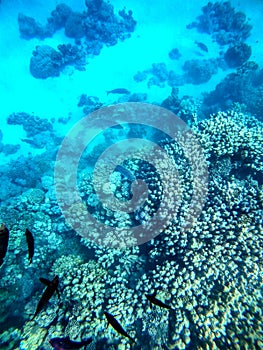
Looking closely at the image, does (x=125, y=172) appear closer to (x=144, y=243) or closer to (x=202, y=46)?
(x=144, y=243)

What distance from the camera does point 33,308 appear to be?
164 inches

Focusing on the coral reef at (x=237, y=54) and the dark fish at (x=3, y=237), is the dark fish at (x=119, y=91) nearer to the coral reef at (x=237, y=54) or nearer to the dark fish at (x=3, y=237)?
the coral reef at (x=237, y=54)

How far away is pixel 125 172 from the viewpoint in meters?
5.88

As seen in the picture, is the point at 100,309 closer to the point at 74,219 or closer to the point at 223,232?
the point at 74,219

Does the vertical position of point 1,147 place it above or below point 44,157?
above

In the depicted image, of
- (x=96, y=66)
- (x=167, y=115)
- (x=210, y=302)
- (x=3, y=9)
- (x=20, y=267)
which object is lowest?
(x=210, y=302)

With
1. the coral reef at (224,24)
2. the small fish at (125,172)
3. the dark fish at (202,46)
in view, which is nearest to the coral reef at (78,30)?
the dark fish at (202,46)

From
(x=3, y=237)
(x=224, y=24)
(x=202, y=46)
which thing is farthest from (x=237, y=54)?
(x=3, y=237)

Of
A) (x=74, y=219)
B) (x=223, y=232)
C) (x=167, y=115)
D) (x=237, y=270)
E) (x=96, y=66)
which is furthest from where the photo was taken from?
(x=96, y=66)

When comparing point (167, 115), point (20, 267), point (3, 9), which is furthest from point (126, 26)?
point (20, 267)

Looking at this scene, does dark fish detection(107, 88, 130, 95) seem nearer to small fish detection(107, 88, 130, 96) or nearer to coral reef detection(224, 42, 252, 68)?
small fish detection(107, 88, 130, 96)

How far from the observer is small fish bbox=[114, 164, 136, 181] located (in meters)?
5.72

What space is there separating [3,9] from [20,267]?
21.2 m

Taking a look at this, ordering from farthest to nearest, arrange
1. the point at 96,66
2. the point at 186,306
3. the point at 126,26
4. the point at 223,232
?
the point at 126,26 → the point at 96,66 → the point at 223,232 → the point at 186,306
